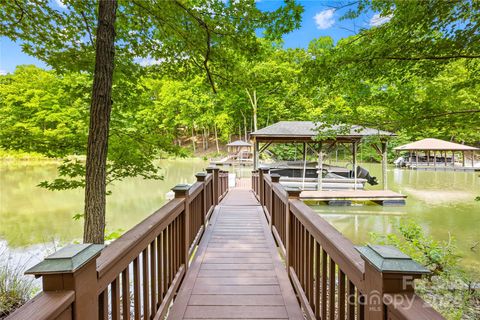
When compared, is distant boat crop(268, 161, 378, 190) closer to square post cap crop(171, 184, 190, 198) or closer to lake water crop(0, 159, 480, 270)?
lake water crop(0, 159, 480, 270)

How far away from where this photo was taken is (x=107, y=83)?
Answer: 3.58 meters

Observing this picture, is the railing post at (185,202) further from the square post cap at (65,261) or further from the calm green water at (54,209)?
the calm green water at (54,209)

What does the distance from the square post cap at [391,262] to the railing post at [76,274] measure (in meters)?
1.20

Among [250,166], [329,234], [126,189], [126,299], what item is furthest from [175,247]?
[250,166]

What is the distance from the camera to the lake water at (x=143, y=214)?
7055 millimetres

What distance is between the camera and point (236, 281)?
3008mm

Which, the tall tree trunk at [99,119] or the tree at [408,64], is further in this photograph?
the tall tree trunk at [99,119]

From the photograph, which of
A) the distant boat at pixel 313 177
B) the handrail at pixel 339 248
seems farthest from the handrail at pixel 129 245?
the distant boat at pixel 313 177

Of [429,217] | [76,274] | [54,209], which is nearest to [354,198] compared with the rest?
[429,217]

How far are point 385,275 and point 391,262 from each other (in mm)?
58

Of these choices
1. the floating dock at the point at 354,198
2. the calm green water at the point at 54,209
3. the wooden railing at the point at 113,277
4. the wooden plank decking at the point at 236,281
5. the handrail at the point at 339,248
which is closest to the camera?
the wooden railing at the point at 113,277

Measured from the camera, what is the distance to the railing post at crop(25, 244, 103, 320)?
100cm

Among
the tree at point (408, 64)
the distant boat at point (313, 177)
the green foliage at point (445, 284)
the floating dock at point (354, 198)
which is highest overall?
the tree at point (408, 64)

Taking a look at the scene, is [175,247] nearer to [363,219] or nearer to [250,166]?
[363,219]
